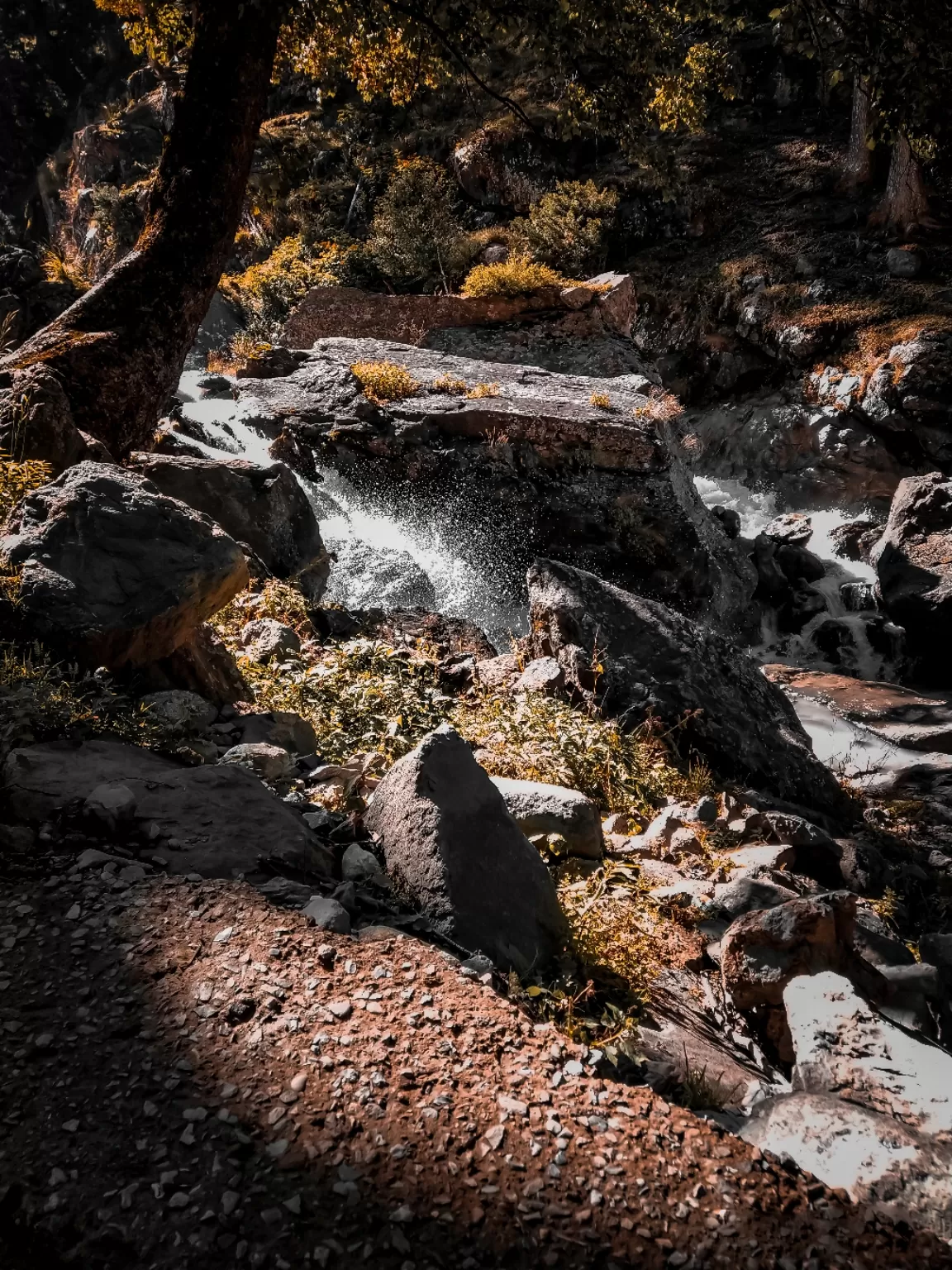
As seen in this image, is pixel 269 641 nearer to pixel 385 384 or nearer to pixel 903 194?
pixel 385 384

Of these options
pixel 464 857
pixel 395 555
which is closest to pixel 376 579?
pixel 395 555

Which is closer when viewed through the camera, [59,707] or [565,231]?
[59,707]

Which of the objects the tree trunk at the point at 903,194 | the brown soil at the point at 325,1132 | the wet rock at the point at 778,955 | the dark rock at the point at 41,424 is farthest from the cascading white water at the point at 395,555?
the tree trunk at the point at 903,194

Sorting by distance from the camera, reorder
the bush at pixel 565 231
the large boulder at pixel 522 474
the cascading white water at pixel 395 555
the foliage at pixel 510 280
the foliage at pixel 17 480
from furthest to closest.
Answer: the bush at pixel 565 231 → the foliage at pixel 510 280 → the large boulder at pixel 522 474 → the cascading white water at pixel 395 555 → the foliage at pixel 17 480

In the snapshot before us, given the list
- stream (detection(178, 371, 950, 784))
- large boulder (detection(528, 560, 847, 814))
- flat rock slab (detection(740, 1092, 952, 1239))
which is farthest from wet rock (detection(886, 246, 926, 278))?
flat rock slab (detection(740, 1092, 952, 1239))

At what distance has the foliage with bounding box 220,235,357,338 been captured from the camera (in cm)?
1770

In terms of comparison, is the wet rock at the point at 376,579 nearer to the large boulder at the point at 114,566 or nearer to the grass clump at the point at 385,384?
the grass clump at the point at 385,384

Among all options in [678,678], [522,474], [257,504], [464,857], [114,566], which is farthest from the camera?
[522,474]

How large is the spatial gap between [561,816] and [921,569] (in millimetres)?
9154

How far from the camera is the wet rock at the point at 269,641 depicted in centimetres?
539

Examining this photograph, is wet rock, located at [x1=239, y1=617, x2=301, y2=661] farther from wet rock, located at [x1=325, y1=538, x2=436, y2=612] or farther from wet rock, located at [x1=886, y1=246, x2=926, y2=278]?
wet rock, located at [x1=886, y1=246, x2=926, y2=278]

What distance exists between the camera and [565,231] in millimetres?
17531

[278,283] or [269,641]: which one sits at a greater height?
[278,283]

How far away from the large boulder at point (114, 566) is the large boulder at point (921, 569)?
9612 mm
